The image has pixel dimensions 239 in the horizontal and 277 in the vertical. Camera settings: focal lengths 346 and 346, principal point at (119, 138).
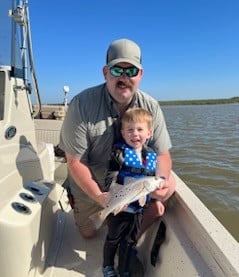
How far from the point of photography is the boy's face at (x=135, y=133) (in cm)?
214

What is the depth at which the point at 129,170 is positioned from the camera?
6.93ft

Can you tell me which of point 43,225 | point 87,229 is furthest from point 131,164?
point 87,229

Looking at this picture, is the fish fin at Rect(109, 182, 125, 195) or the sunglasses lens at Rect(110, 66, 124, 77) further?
the sunglasses lens at Rect(110, 66, 124, 77)

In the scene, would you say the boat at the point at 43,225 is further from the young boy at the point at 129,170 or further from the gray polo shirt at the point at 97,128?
the gray polo shirt at the point at 97,128

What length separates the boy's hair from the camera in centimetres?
213

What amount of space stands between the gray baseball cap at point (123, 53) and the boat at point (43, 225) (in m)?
0.64

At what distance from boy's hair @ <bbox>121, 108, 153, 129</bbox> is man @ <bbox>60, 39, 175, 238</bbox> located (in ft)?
0.40

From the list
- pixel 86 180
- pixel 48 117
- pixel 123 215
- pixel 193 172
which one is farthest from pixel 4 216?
pixel 193 172

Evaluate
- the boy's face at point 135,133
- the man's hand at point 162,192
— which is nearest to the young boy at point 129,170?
the boy's face at point 135,133

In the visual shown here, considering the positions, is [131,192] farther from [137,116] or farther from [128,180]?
[137,116]

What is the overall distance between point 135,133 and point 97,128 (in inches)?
10.6

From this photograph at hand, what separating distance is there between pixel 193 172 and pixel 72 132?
567 cm

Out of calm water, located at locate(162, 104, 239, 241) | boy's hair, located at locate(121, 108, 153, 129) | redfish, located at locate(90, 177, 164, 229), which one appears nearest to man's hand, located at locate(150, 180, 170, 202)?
redfish, located at locate(90, 177, 164, 229)

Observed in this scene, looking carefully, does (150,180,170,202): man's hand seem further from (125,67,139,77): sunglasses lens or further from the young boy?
(125,67,139,77): sunglasses lens
